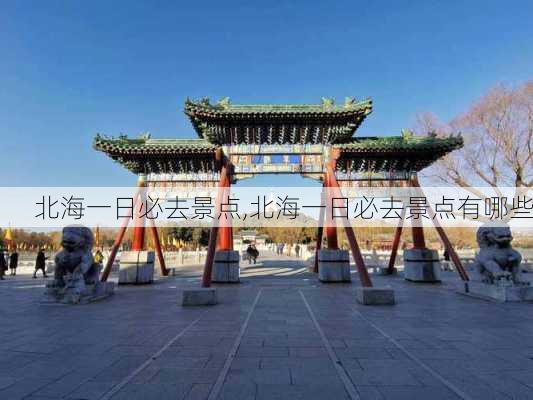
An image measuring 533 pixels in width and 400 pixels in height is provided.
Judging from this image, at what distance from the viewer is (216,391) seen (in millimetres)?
3246

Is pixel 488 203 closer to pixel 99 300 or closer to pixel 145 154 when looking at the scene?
pixel 145 154

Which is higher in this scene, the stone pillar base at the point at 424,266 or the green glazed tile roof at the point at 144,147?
the green glazed tile roof at the point at 144,147

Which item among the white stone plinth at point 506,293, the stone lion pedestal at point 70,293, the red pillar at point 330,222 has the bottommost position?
the stone lion pedestal at point 70,293

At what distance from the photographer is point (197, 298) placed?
8234 mm

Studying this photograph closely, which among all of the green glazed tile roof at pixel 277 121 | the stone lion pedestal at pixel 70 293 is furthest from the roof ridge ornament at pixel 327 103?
the stone lion pedestal at pixel 70 293

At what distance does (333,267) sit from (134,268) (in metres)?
8.22

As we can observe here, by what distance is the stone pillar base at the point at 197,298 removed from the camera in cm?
819

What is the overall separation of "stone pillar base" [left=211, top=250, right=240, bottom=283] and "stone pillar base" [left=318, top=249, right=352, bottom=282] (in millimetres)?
3592

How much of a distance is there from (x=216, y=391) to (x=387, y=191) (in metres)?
11.9

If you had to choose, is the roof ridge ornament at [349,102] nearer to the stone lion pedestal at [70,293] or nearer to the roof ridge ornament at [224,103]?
the roof ridge ornament at [224,103]

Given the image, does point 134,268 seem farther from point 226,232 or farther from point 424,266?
point 424,266

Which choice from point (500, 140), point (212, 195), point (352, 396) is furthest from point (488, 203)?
point (352, 396)

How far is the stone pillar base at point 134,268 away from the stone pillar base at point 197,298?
209 inches

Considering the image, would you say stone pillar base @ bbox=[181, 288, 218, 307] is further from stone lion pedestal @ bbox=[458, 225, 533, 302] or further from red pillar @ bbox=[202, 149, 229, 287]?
stone lion pedestal @ bbox=[458, 225, 533, 302]
